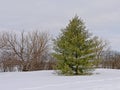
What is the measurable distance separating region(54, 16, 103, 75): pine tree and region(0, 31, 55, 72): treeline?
9655mm

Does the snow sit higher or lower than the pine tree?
lower

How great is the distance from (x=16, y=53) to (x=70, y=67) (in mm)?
12734

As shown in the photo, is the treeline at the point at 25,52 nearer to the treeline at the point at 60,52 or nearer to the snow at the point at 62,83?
the treeline at the point at 60,52

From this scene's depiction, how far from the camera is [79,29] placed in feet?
47.9

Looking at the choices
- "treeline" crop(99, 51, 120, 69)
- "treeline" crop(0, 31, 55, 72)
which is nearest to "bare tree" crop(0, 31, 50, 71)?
"treeline" crop(0, 31, 55, 72)

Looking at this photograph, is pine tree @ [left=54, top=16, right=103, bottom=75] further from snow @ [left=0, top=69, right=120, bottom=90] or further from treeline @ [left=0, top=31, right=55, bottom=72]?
treeline @ [left=0, top=31, right=55, bottom=72]

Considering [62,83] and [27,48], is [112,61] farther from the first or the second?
[62,83]

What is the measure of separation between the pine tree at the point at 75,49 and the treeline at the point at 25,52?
9.66 m

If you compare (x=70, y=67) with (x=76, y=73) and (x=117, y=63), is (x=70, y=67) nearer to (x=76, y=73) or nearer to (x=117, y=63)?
(x=76, y=73)

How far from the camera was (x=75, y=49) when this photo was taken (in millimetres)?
14039

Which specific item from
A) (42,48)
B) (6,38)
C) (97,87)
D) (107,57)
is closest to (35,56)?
(42,48)

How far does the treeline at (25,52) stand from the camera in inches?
976

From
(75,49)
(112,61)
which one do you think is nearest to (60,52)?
(75,49)

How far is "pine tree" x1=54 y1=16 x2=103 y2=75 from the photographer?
46.3 ft
